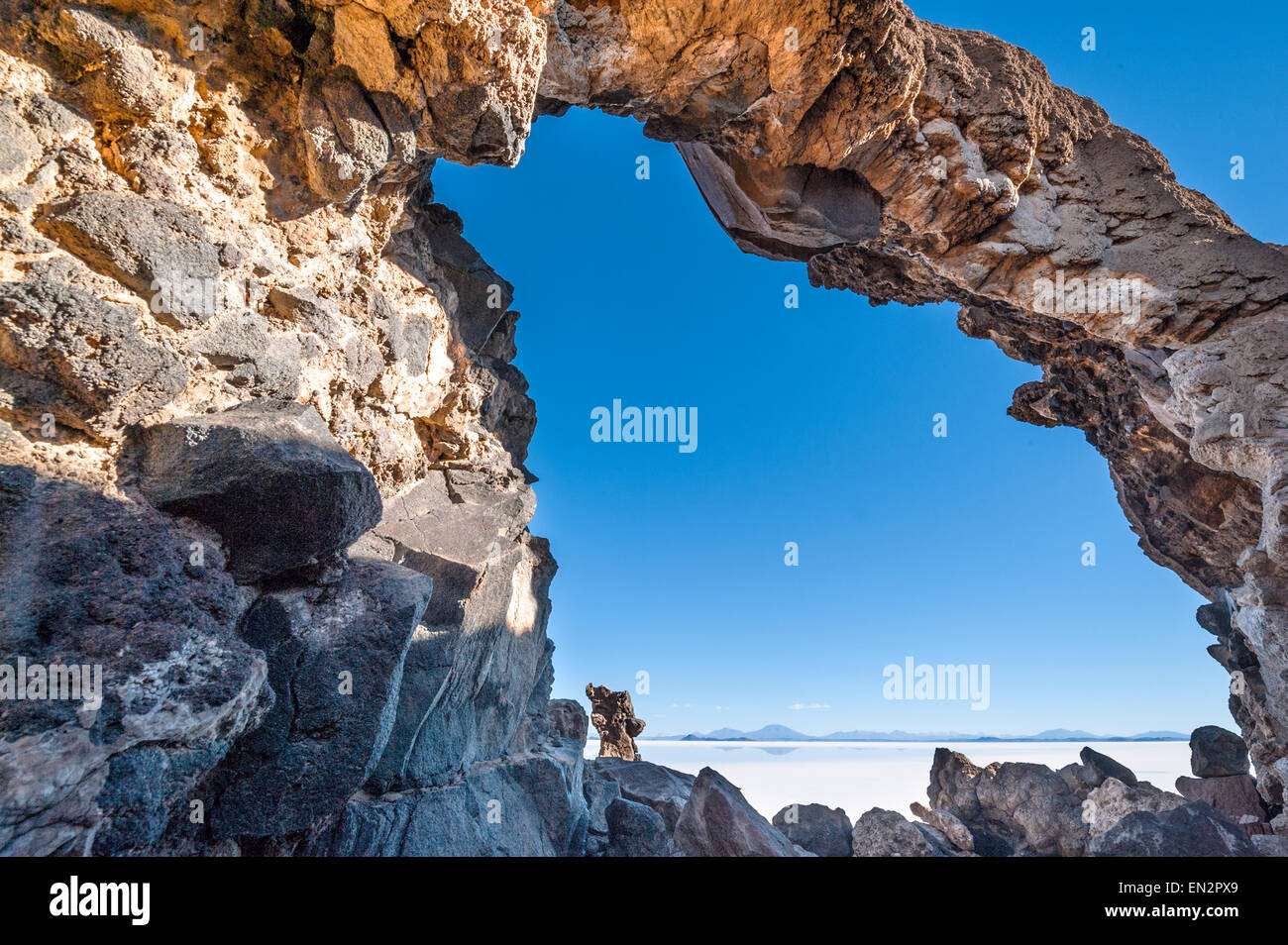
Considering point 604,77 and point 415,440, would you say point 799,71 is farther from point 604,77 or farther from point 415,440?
point 415,440

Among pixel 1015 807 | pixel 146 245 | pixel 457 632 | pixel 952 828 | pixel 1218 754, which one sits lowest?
pixel 952 828

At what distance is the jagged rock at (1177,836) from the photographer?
8133 millimetres

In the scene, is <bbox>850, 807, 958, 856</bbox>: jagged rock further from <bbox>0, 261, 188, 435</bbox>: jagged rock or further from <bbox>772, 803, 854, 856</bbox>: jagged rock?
<bbox>0, 261, 188, 435</bbox>: jagged rock

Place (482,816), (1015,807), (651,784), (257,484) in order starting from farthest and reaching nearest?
(651,784) → (1015,807) → (482,816) → (257,484)

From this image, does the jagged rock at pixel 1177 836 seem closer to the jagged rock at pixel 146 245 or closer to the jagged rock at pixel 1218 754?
the jagged rock at pixel 1218 754

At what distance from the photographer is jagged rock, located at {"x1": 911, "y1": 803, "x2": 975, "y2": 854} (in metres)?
12.2

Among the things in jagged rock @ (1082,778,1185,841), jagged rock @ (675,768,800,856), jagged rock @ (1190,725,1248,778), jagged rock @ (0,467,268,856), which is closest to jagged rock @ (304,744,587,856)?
jagged rock @ (0,467,268,856)

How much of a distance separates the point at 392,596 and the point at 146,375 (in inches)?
89.8

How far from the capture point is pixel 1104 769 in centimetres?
1319

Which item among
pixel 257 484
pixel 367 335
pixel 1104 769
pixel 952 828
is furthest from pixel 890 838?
pixel 367 335

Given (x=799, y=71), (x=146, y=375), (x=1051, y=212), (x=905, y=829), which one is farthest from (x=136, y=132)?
(x=905, y=829)

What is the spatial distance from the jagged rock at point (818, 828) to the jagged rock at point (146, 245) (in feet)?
48.1

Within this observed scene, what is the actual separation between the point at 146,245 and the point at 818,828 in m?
16.3

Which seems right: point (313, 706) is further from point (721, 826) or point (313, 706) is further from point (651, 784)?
point (651, 784)
